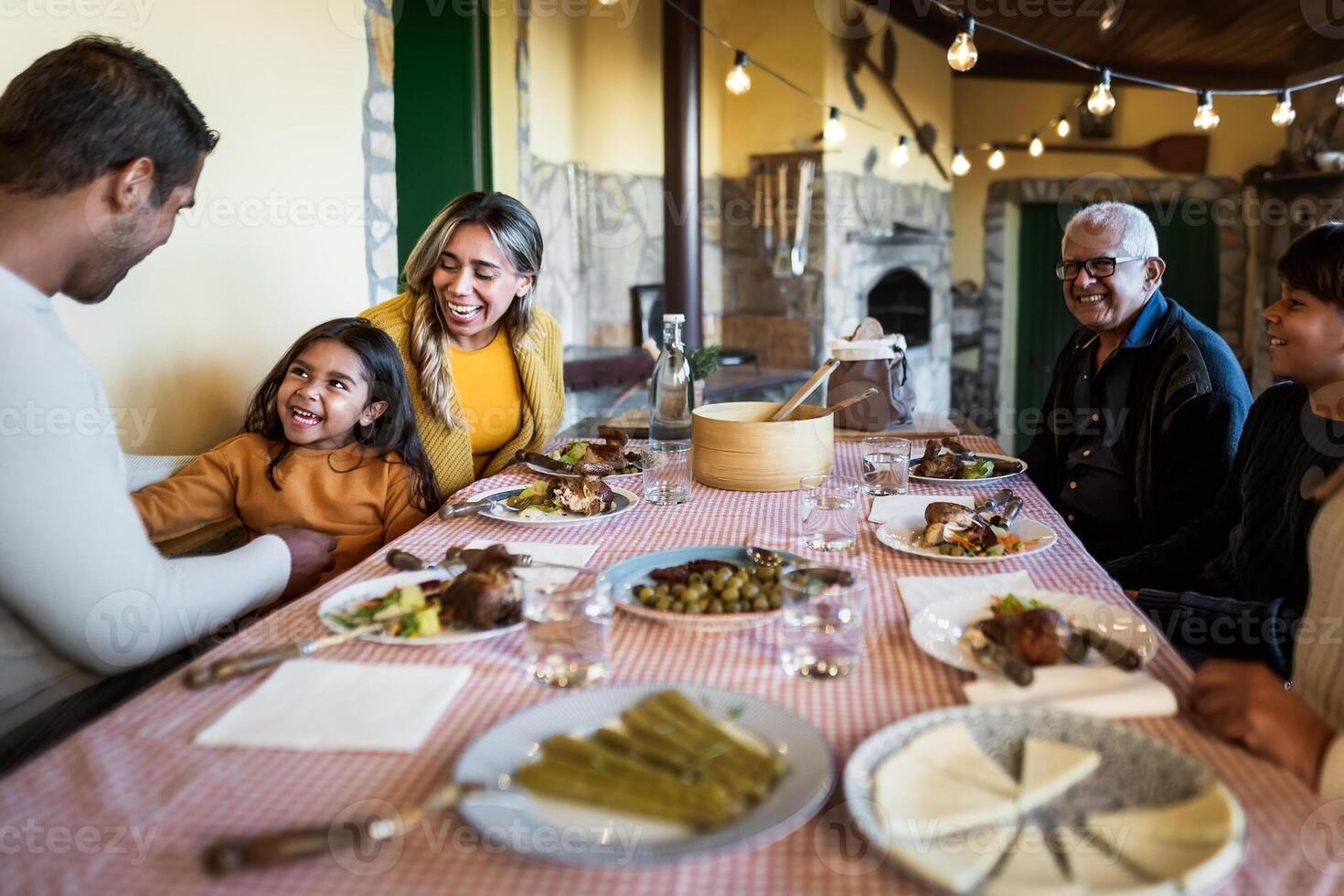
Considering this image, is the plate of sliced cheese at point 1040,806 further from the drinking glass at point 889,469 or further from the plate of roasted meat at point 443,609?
the drinking glass at point 889,469

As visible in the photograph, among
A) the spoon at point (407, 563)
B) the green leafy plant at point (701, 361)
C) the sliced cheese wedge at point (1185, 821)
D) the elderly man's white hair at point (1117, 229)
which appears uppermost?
the elderly man's white hair at point (1117, 229)

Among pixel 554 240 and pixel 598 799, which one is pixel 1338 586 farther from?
pixel 554 240

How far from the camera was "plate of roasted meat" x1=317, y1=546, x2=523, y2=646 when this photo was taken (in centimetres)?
126

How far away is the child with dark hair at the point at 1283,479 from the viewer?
1689mm

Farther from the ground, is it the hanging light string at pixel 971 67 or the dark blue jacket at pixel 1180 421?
the hanging light string at pixel 971 67

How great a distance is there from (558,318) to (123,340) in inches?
124

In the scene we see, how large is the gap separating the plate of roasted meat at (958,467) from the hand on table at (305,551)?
1.23 m

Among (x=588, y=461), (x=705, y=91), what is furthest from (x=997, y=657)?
(x=705, y=91)

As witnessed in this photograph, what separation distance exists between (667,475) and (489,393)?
3.12 ft

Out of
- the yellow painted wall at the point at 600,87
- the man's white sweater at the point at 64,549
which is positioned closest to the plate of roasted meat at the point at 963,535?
the man's white sweater at the point at 64,549

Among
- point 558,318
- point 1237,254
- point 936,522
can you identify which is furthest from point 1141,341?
point 1237,254

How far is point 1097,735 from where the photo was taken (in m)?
0.93

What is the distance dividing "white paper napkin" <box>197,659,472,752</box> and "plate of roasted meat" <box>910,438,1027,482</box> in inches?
52.8

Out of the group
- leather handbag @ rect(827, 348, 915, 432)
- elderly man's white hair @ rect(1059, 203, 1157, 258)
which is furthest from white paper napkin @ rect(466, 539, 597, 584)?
elderly man's white hair @ rect(1059, 203, 1157, 258)
